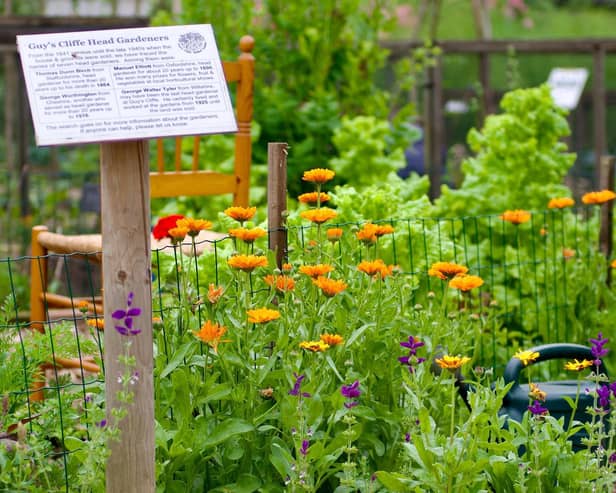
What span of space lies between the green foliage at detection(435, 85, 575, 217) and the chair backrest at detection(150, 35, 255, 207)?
2.71ft

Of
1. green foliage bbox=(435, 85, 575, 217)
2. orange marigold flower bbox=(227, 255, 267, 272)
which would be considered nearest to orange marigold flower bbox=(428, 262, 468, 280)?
orange marigold flower bbox=(227, 255, 267, 272)

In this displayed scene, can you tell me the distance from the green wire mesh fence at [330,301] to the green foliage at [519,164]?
0.09 m

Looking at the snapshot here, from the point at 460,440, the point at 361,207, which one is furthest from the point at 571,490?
the point at 361,207

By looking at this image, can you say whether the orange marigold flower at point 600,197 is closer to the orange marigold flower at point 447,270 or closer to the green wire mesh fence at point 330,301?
the green wire mesh fence at point 330,301

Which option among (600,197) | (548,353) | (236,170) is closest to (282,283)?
(548,353)

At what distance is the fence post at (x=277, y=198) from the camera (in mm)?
2539

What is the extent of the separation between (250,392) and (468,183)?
214 centimetres

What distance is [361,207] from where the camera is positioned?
331 centimetres

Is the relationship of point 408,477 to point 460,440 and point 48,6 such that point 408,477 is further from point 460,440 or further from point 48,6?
point 48,6

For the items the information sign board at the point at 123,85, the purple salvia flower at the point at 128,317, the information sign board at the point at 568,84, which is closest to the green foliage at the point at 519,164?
the information sign board at the point at 123,85

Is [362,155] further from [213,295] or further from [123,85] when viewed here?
[123,85]

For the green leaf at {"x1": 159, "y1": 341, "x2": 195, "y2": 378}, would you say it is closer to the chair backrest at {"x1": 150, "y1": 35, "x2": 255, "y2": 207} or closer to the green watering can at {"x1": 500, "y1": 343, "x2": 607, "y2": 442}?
the green watering can at {"x1": 500, "y1": 343, "x2": 607, "y2": 442}

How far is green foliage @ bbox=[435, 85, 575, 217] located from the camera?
13.0ft

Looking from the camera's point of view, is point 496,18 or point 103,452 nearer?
point 103,452
